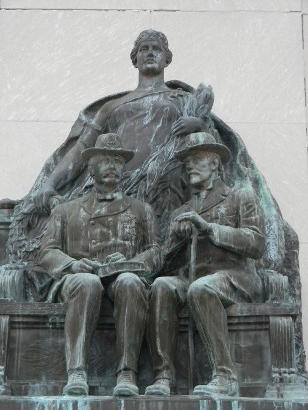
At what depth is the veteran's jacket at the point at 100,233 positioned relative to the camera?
33.5 ft

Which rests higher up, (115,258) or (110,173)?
(110,173)

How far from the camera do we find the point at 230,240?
1004cm

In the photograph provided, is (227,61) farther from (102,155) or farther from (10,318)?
(10,318)

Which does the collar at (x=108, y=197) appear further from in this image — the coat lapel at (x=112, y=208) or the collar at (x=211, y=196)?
the collar at (x=211, y=196)

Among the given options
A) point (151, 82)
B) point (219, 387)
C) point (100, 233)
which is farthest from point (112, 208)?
point (219, 387)

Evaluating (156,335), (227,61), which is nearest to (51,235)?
(156,335)

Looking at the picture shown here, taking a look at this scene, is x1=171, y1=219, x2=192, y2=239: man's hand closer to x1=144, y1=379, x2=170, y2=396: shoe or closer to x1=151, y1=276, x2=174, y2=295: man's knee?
x1=151, y1=276, x2=174, y2=295: man's knee

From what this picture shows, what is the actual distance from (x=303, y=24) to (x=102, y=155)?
13.7 feet

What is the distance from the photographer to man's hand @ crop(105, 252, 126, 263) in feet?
32.8

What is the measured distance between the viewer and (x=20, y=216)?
36.0 feet

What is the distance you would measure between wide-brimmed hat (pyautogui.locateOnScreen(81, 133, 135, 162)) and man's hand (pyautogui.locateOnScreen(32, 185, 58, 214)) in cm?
56

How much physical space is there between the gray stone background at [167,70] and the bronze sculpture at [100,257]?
2.72 m

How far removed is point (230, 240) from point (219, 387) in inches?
44.8

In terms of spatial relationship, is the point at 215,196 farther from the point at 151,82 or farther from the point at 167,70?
the point at 167,70
